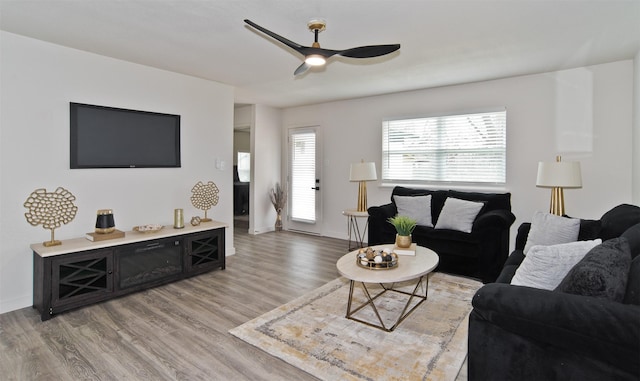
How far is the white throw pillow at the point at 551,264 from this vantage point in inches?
70.5

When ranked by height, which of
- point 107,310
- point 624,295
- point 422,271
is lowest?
point 107,310

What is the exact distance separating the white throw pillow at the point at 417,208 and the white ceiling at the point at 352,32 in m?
1.67

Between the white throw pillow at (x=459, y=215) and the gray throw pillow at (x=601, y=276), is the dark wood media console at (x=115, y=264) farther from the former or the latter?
the gray throw pillow at (x=601, y=276)

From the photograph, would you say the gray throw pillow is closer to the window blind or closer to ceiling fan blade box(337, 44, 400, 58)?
ceiling fan blade box(337, 44, 400, 58)

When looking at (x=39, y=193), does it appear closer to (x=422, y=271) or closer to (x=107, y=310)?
(x=107, y=310)

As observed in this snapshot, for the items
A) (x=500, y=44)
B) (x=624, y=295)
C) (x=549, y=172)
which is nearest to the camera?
(x=624, y=295)

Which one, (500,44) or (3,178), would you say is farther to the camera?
(500,44)

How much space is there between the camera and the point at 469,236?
3957mm

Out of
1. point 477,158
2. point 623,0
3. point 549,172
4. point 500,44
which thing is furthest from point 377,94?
point 623,0

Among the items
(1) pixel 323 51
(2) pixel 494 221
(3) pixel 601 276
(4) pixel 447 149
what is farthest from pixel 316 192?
(3) pixel 601 276

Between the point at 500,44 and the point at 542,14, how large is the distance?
0.65m

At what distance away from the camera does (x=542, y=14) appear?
105 inches

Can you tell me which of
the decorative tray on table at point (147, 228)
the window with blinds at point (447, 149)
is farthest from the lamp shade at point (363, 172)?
the decorative tray on table at point (147, 228)

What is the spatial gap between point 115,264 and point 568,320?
3.67m
